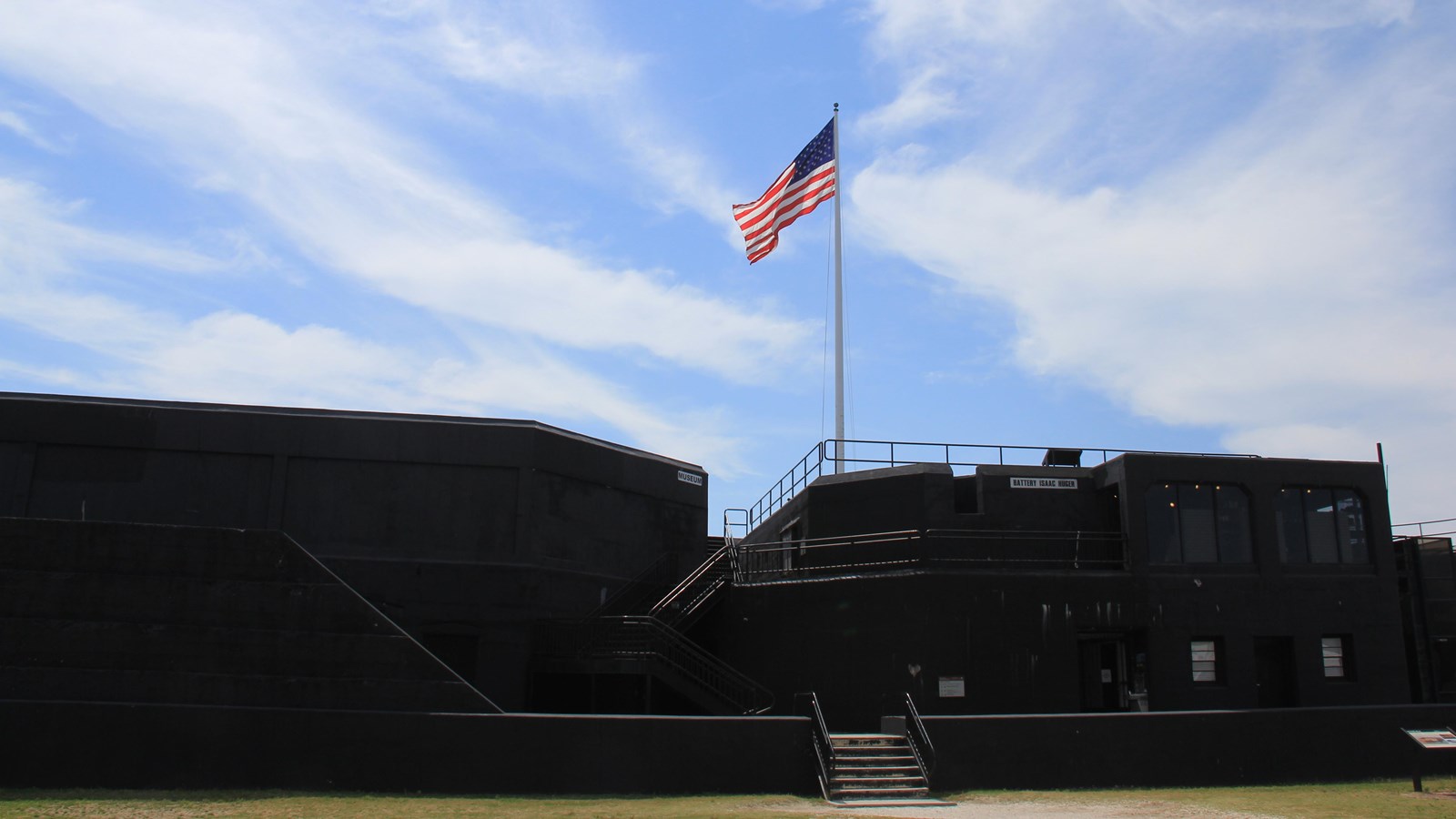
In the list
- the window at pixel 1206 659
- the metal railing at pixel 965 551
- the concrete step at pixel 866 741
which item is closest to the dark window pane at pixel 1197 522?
the metal railing at pixel 965 551

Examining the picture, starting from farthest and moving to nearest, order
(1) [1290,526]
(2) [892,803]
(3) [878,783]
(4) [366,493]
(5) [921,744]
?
(4) [366,493] → (1) [1290,526] → (5) [921,744] → (3) [878,783] → (2) [892,803]

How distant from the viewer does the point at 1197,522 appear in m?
24.6

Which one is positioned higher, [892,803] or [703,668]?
[703,668]

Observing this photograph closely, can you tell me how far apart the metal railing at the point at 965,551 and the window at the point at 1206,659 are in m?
2.28

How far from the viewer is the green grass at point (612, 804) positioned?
14.7 m

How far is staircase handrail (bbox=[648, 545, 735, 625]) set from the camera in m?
27.2

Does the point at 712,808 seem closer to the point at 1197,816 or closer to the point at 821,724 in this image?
the point at 821,724

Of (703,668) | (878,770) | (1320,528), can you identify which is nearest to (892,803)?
(878,770)

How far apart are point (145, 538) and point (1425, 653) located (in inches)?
1129

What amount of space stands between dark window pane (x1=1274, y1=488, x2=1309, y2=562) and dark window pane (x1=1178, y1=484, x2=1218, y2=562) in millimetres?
1536

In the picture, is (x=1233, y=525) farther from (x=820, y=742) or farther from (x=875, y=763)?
(x=820, y=742)

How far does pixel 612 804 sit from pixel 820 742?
155 inches

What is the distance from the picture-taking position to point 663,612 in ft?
91.4

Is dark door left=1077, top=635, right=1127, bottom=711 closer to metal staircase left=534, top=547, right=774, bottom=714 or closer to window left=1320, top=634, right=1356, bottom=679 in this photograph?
window left=1320, top=634, right=1356, bottom=679
